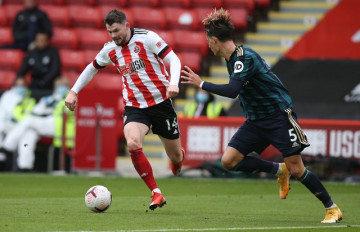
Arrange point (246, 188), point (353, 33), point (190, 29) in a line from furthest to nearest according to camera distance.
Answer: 1. point (190, 29)
2. point (353, 33)
3. point (246, 188)

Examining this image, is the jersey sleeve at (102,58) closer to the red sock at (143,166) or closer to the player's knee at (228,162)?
the red sock at (143,166)

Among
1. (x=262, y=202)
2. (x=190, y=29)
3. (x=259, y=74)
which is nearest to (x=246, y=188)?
(x=262, y=202)

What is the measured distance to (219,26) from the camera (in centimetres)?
902

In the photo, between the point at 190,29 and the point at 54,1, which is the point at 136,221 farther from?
the point at 54,1

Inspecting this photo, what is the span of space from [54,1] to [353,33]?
744cm

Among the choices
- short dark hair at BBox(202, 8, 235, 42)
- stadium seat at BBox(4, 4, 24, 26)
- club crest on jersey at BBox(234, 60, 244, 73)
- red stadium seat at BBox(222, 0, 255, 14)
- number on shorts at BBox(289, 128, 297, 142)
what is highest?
red stadium seat at BBox(222, 0, 255, 14)

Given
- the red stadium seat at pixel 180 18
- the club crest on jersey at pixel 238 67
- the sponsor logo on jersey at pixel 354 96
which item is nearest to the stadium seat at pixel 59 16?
the red stadium seat at pixel 180 18

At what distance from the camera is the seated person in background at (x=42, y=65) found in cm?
1772

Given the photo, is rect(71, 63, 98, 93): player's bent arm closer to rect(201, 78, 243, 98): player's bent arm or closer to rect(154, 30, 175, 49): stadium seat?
rect(201, 78, 243, 98): player's bent arm

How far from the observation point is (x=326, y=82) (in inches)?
661

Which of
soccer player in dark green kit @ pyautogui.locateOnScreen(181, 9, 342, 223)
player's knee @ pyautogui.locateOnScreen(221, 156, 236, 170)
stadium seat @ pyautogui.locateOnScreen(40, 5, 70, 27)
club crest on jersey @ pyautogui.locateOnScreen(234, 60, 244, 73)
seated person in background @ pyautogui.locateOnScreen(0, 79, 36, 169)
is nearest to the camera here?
club crest on jersey @ pyautogui.locateOnScreen(234, 60, 244, 73)

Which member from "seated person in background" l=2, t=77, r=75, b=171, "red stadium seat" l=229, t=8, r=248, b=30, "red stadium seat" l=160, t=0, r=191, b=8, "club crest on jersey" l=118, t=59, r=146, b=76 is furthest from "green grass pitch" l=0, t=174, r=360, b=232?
"red stadium seat" l=160, t=0, r=191, b=8

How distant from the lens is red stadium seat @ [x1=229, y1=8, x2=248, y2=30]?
19.6 m

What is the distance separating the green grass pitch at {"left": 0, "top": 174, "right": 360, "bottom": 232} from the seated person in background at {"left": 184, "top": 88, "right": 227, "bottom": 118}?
171 cm
